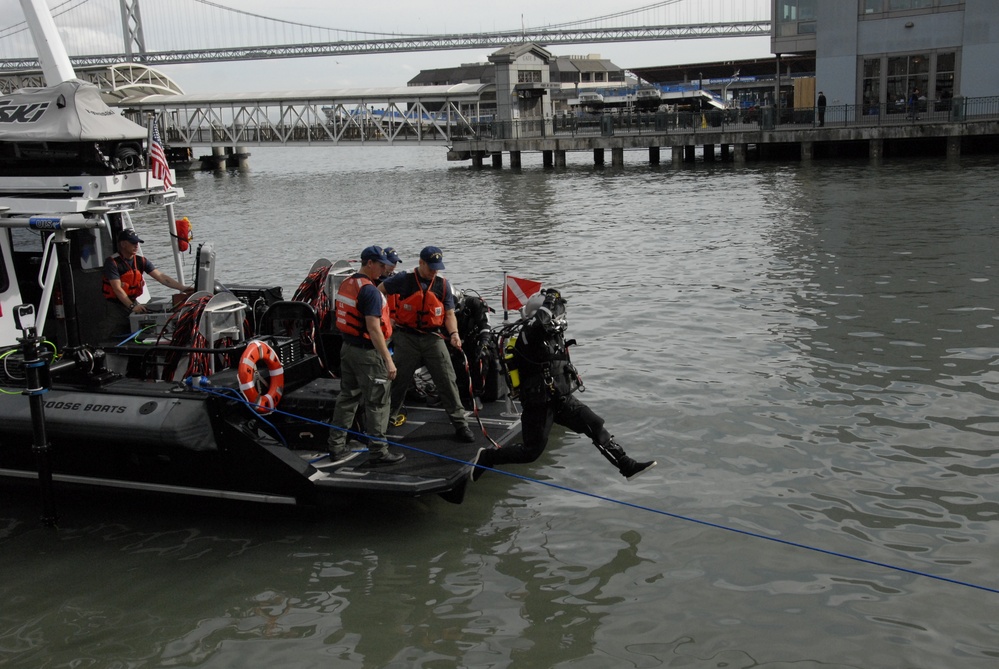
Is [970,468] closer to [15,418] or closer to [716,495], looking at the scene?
[716,495]

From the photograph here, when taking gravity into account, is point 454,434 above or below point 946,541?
above

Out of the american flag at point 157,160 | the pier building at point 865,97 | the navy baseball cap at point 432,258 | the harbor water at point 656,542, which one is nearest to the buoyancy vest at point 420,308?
the navy baseball cap at point 432,258

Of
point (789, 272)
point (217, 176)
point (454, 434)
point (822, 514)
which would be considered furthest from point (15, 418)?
point (217, 176)

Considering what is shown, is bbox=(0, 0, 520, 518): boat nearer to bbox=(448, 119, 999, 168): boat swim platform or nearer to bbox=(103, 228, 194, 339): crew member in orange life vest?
bbox=(103, 228, 194, 339): crew member in orange life vest

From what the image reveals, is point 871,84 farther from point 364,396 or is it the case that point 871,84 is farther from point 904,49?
point 364,396

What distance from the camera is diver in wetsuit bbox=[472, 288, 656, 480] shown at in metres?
7.49

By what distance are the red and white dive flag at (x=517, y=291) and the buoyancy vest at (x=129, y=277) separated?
13.0 feet

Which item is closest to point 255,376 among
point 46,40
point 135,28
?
point 46,40

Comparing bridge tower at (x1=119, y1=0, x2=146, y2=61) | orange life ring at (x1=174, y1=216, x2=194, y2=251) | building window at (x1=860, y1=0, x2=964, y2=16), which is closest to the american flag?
orange life ring at (x1=174, y1=216, x2=194, y2=251)

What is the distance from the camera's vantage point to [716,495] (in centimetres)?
837

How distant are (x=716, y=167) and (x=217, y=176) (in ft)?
108

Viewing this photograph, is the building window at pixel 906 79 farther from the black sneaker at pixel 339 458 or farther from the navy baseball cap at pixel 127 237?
the black sneaker at pixel 339 458

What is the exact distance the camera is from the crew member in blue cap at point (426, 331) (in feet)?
27.0

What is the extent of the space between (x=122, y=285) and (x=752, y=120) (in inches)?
1609
